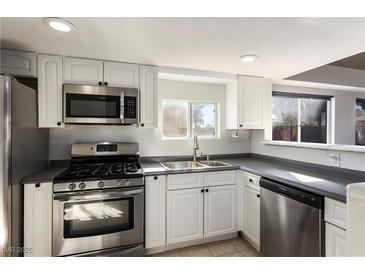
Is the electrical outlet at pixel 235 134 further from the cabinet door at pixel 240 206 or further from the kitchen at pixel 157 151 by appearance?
the cabinet door at pixel 240 206

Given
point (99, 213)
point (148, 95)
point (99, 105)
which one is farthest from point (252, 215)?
point (99, 105)

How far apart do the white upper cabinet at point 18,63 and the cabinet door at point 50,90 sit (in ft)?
0.20

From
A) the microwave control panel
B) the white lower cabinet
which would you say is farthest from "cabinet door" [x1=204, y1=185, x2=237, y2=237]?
the microwave control panel

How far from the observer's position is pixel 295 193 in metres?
1.48

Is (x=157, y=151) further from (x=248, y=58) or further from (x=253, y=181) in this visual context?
(x=248, y=58)

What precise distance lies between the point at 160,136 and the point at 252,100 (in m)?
1.41

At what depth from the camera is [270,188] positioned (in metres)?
1.72

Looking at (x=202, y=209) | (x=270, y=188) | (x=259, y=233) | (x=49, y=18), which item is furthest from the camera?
(x=202, y=209)

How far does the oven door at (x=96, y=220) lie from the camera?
160cm

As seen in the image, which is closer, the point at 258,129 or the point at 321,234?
the point at 321,234

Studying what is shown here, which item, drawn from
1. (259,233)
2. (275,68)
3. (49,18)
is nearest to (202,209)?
(259,233)

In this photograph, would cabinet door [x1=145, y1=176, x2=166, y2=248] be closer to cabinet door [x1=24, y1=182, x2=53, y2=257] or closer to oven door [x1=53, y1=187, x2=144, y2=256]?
oven door [x1=53, y1=187, x2=144, y2=256]
